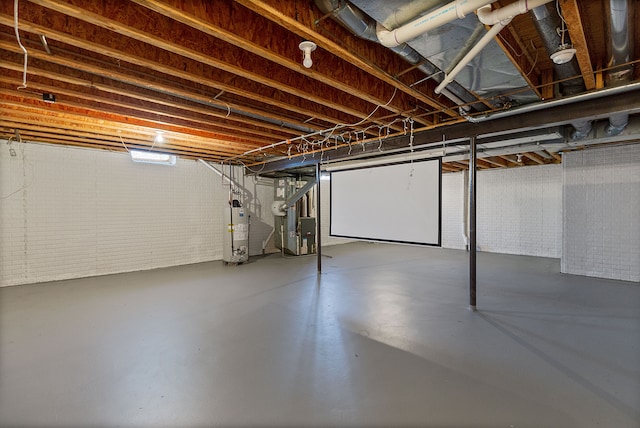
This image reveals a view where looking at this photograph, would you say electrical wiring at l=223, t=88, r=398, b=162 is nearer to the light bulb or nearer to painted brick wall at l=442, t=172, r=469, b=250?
the light bulb

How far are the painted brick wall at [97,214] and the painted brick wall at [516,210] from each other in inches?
274

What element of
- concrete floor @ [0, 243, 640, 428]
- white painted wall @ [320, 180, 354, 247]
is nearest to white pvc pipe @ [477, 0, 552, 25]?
concrete floor @ [0, 243, 640, 428]

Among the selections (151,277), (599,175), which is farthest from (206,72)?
(599,175)

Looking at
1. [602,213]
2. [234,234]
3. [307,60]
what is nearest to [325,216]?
[234,234]

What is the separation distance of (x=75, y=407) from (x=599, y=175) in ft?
24.4

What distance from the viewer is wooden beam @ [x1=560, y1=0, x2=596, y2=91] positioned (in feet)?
5.08

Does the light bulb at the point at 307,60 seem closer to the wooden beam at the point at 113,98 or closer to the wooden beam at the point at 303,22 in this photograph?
the wooden beam at the point at 303,22

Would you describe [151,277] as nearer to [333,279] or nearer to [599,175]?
[333,279]

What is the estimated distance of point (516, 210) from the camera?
7.62m

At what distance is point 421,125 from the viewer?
422 cm

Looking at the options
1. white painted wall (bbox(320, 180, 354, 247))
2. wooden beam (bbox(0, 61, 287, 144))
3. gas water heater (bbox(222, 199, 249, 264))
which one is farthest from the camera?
white painted wall (bbox(320, 180, 354, 247))

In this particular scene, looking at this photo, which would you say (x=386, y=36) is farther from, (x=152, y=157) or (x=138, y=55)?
(x=152, y=157)

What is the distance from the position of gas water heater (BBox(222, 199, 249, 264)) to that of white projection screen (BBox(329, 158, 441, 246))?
2.19m

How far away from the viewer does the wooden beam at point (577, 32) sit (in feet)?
5.08
